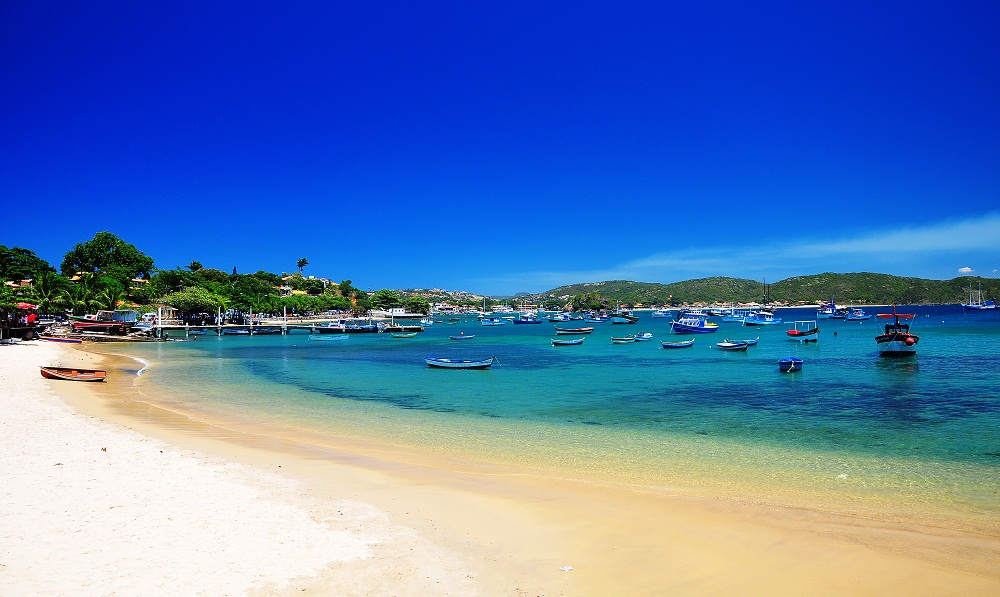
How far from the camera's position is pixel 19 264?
85312 mm

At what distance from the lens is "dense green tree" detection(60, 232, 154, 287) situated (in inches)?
4213

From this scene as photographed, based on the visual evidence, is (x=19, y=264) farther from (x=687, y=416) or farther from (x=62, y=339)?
(x=687, y=416)

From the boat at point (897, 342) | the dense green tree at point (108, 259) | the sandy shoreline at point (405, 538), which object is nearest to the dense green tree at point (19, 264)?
the dense green tree at point (108, 259)

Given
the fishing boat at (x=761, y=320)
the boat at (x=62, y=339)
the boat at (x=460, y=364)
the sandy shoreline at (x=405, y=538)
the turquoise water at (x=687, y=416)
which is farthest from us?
the fishing boat at (x=761, y=320)

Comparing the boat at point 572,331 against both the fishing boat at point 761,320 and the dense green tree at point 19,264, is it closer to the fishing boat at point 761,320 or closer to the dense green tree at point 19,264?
the fishing boat at point 761,320

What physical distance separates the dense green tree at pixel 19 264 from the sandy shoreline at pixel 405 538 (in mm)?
94841

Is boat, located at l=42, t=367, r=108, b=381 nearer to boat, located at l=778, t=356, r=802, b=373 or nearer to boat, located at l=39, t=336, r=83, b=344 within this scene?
boat, located at l=778, t=356, r=802, b=373

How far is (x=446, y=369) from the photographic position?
36.2m

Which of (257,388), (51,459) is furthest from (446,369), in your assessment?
(51,459)

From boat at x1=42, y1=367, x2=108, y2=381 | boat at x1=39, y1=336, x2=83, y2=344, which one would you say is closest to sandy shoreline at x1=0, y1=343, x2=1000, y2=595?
boat at x1=42, y1=367, x2=108, y2=381

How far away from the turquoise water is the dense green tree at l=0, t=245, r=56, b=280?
6563 cm

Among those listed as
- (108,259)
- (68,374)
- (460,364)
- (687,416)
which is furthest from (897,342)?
(108,259)

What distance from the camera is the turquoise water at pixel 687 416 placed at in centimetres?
1159

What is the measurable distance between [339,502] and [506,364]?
3284 cm
